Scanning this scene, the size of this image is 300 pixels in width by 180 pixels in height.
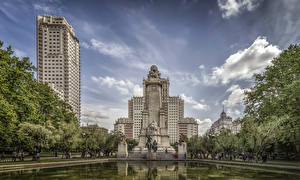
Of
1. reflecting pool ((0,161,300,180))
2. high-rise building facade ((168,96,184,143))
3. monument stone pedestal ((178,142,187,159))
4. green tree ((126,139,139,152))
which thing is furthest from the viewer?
high-rise building facade ((168,96,184,143))

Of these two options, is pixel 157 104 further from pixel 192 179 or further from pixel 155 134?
pixel 192 179

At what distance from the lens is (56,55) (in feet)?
458

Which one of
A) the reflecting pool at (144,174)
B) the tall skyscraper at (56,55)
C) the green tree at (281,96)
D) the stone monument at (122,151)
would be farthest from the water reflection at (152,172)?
the tall skyscraper at (56,55)

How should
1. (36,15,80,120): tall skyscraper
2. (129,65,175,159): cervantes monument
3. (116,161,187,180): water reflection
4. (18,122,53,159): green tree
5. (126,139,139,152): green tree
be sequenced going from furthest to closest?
(36,15,80,120): tall skyscraper < (126,139,139,152): green tree < (129,65,175,159): cervantes monument < (18,122,53,159): green tree < (116,161,187,180): water reflection

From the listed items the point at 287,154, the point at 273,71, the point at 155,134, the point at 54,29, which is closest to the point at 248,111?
the point at 273,71

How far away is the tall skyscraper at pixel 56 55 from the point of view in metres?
138

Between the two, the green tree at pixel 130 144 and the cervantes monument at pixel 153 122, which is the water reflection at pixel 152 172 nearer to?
the cervantes monument at pixel 153 122

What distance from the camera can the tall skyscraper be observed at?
454 ft

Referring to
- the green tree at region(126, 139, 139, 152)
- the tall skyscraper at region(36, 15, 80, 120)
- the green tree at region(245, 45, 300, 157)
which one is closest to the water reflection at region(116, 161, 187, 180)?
the green tree at region(245, 45, 300, 157)

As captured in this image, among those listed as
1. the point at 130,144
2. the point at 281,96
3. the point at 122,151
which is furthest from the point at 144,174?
the point at 130,144

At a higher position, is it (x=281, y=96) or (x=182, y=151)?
(x=281, y=96)

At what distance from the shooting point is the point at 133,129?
188 m

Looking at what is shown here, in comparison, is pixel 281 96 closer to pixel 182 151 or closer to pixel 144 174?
pixel 144 174

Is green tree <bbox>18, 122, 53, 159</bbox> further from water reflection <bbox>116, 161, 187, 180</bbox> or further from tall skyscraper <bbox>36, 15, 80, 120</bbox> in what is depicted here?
tall skyscraper <bbox>36, 15, 80, 120</bbox>
